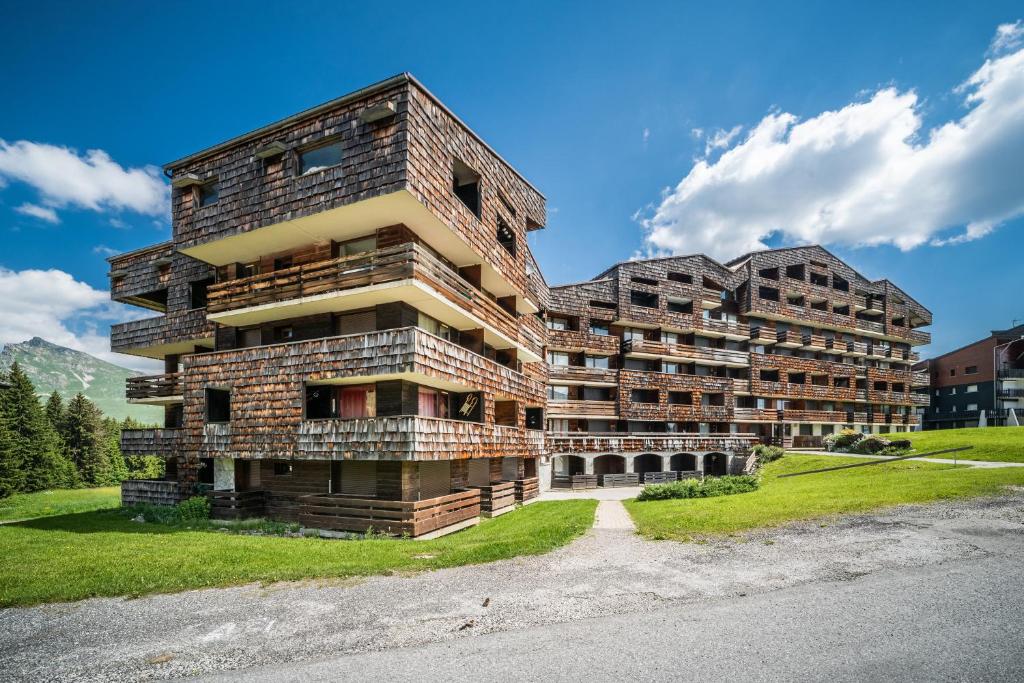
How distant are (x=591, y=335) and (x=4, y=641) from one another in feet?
118

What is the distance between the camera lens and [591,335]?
39.9 m

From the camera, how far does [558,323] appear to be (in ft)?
132

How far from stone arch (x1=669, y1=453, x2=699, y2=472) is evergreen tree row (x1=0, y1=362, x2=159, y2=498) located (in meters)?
43.2

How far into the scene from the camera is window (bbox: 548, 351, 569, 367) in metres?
39.1

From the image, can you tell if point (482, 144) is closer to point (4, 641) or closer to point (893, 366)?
point (4, 641)

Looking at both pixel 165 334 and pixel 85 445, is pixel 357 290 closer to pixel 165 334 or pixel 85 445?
pixel 165 334

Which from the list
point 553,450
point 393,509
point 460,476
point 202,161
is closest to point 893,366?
point 553,450

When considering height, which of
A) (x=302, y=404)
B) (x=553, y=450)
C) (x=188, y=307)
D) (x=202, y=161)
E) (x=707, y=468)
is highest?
(x=202, y=161)

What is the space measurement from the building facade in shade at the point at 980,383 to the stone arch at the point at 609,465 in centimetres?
4157

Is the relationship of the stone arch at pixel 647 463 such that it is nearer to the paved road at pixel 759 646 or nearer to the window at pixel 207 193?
the paved road at pixel 759 646

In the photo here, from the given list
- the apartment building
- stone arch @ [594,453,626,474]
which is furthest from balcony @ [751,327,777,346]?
the apartment building

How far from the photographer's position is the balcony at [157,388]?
969 inches

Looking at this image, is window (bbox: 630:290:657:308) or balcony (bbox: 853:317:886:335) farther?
balcony (bbox: 853:317:886:335)

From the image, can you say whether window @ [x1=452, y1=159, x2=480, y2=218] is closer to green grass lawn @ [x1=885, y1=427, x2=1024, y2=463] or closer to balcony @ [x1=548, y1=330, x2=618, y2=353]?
balcony @ [x1=548, y1=330, x2=618, y2=353]
